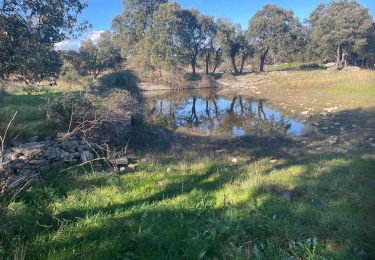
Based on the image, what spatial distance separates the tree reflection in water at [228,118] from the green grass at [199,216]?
26.4 feet

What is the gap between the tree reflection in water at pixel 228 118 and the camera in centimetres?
1658

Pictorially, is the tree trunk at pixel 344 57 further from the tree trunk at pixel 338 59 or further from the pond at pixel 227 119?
the pond at pixel 227 119

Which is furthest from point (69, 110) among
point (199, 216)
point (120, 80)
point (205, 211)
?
point (120, 80)

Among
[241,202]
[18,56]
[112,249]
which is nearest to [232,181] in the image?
[241,202]

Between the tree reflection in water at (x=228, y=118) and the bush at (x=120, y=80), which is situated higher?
the bush at (x=120, y=80)

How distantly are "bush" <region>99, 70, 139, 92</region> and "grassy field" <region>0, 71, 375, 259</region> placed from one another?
2355cm

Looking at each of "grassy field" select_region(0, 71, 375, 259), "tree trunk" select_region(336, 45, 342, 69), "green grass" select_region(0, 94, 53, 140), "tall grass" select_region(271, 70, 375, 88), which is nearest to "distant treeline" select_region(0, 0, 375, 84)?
"tree trunk" select_region(336, 45, 342, 69)

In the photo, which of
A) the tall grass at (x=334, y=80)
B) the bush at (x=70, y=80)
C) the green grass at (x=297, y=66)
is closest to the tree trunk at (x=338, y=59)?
the green grass at (x=297, y=66)

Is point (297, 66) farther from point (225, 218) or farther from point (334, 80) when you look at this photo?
point (225, 218)

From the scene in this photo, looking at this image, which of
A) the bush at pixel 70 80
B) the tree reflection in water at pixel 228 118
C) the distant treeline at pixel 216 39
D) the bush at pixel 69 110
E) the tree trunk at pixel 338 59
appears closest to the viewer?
the bush at pixel 69 110

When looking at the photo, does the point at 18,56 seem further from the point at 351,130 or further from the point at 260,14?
the point at 260,14

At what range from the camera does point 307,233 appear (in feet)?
16.5

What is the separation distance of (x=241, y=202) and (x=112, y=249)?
2841 mm

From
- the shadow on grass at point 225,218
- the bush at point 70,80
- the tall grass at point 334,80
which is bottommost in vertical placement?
the shadow on grass at point 225,218
